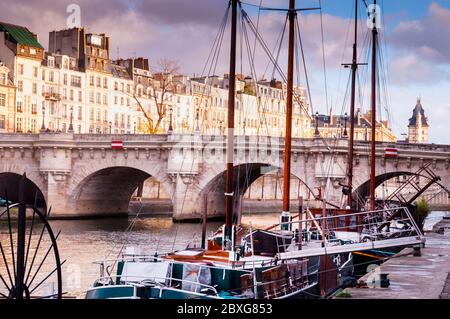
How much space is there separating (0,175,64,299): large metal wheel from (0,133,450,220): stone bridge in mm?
2657

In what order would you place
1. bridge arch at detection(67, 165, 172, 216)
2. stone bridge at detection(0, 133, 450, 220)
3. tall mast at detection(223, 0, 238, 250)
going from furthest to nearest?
bridge arch at detection(67, 165, 172, 216), stone bridge at detection(0, 133, 450, 220), tall mast at detection(223, 0, 238, 250)

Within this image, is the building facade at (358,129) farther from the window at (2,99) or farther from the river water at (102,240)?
the window at (2,99)

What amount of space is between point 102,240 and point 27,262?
8.18m

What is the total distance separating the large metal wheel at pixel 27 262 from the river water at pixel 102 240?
452mm

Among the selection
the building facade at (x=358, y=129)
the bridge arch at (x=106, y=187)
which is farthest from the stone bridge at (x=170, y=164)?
the building facade at (x=358, y=129)

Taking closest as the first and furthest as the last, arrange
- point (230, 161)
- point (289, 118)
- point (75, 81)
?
point (230, 161) → point (289, 118) → point (75, 81)

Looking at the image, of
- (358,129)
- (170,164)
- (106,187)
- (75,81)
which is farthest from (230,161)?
(358,129)

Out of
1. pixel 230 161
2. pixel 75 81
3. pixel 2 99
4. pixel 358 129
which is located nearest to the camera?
pixel 230 161

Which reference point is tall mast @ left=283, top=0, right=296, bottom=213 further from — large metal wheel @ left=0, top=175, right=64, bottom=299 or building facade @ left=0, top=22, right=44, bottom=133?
building facade @ left=0, top=22, right=44, bottom=133

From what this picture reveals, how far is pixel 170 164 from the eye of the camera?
142 feet

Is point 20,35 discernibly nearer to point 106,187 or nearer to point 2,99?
point 2,99

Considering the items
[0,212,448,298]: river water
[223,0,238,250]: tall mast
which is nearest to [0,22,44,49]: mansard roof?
[223,0,238,250]: tall mast

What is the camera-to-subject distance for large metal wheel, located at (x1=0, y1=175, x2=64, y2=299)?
6.23m
